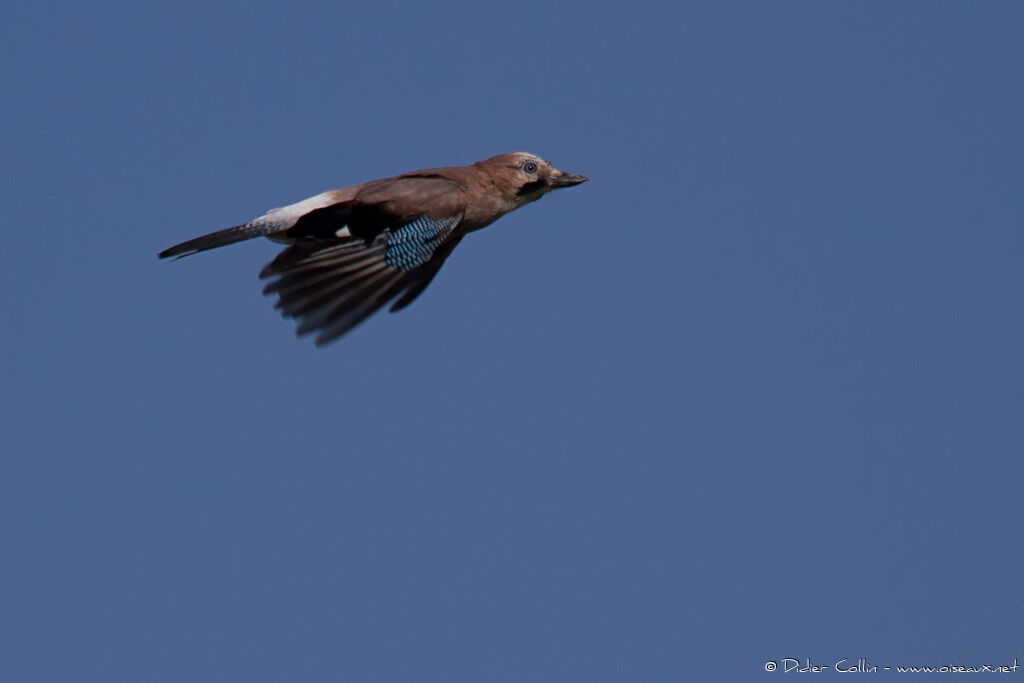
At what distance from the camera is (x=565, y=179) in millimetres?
14242

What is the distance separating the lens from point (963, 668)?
11703mm

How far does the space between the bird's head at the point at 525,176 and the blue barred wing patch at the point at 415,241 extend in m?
1.00

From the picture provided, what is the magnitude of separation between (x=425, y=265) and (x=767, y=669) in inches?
165

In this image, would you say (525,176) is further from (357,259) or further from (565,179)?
(357,259)

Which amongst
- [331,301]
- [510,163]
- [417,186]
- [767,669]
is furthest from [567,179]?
[767,669]

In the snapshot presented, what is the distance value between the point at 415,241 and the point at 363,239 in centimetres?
44

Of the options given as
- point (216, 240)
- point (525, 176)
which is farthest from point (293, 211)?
point (525, 176)

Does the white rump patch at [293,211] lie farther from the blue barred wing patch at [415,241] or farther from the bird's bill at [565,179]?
the bird's bill at [565,179]

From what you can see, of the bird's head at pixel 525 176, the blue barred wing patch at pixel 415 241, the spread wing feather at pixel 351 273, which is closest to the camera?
the spread wing feather at pixel 351 273

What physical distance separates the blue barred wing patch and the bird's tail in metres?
0.96

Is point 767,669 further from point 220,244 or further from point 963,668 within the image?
point 220,244

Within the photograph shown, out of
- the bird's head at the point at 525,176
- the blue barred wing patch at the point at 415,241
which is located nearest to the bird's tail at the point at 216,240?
the blue barred wing patch at the point at 415,241

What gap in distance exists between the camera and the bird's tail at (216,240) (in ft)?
41.4

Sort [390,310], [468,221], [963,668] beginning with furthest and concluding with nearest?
[468,221]
[390,310]
[963,668]
